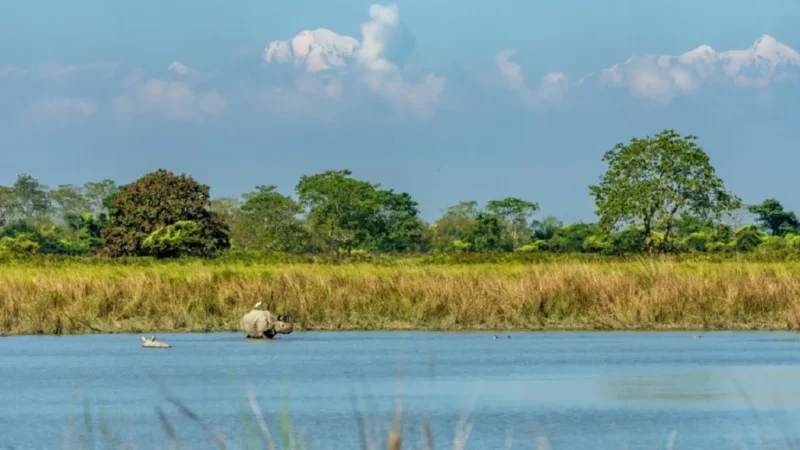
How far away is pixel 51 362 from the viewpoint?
58.9 feet

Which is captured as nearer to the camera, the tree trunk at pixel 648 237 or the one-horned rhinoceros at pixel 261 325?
the one-horned rhinoceros at pixel 261 325

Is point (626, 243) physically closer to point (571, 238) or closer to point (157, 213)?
point (157, 213)

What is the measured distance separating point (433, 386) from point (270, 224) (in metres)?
71.8

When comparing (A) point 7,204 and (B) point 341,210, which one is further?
(A) point 7,204

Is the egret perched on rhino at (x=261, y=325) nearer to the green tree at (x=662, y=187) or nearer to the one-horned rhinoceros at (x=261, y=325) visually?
the one-horned rhinoceros at (x=261, y=325)

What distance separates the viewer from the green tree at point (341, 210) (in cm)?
8188

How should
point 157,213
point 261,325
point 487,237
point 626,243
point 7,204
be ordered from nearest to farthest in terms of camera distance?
point 261,325 < point 157,213 < point 626,243 < point 487,237 < point 7,204

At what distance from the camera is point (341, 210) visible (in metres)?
82.0

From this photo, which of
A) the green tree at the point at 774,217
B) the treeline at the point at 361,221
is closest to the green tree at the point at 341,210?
the treeline at the point at 361,221

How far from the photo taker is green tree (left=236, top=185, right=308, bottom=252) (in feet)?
274

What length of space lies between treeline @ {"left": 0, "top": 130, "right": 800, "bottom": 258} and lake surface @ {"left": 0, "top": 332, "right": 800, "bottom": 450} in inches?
1012

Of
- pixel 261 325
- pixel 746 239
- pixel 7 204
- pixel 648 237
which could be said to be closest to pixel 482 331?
pixel 261 325

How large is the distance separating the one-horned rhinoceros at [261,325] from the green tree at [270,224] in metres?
60.5

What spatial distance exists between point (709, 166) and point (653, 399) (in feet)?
141
